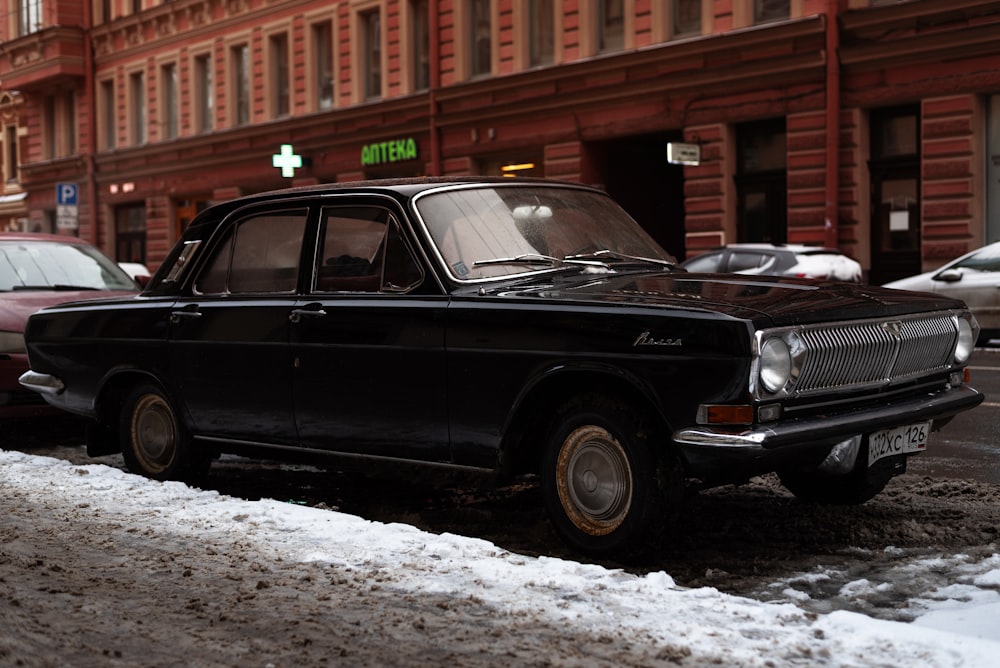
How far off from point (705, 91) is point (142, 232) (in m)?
22.1

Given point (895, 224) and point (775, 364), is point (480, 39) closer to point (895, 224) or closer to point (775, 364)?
point (895, 224)

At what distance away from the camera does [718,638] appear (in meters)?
4.16

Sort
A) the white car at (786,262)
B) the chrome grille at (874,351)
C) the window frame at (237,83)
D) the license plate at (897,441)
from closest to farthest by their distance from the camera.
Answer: the chrome grille at (874,351) < the license plate at (897,441) < the white car at (786,262) < the window frame at (237,83)

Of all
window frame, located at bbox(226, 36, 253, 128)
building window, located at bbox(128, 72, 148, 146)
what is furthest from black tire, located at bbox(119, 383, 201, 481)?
building window, located at bbox(128, 72, 148, 146)

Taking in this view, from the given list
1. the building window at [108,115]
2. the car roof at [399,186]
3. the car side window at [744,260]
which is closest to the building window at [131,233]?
the building window at [108,115]

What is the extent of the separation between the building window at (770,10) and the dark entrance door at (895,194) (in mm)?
2303

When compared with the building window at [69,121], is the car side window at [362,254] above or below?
below

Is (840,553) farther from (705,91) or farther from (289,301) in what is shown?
(705,91)

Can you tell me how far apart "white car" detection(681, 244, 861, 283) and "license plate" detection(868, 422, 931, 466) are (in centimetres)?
1231

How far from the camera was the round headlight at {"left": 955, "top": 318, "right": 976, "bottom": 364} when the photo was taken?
6.20m

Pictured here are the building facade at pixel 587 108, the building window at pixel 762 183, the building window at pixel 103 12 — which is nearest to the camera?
the building facade at pixel 587 108

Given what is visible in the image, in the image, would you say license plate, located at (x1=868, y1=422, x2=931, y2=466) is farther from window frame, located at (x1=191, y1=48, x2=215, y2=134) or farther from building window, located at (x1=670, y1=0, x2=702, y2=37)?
window frame, located at (x1=191, y1=48, x2=215, y2=134)

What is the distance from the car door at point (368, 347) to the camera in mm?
6051

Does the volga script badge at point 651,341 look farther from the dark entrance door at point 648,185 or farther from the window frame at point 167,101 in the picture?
the window frame at point 167,101
